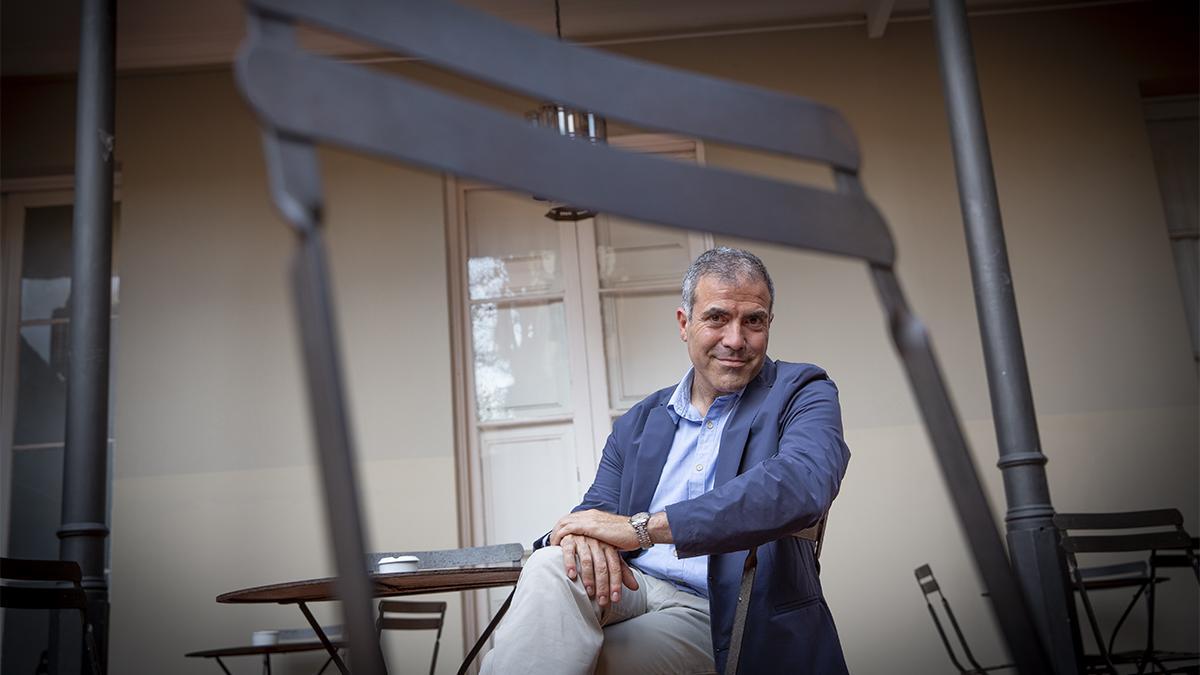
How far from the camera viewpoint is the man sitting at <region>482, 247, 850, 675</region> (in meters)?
1.63

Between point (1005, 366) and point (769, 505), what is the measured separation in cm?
208

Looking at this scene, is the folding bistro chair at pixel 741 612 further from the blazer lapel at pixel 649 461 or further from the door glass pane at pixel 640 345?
the door glass pane at pixel 640 345

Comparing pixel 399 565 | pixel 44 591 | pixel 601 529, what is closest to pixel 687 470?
pixel 601 529

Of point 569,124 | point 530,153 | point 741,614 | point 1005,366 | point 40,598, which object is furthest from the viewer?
point 569,124

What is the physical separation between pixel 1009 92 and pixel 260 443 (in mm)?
3992

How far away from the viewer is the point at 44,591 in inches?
104

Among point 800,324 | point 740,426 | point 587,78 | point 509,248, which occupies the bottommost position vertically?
point 740,426

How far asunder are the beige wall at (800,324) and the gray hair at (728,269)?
9.68 ft

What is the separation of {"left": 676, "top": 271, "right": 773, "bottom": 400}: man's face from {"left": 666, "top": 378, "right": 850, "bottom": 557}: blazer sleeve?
0.94 ft

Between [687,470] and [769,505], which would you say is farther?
[687,470]

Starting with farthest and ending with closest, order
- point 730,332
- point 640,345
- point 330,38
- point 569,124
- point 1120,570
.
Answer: point 330,38 < point 640,345 < point 1120,570 < point 569,124 < point 730,332

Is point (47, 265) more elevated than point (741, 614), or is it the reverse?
point (47, 265)

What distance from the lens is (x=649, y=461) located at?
2074 millimetres

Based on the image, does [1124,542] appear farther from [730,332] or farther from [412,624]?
[412,624]
